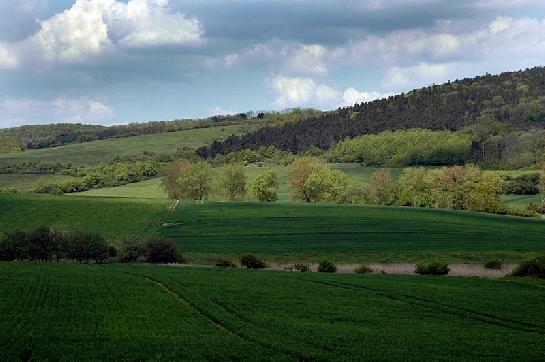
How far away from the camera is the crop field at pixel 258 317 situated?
23.7 metres

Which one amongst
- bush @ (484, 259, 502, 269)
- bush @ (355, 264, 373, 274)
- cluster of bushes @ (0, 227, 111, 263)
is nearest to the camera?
bush @ (355, 264, 373, 274)

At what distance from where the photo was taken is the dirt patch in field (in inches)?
2296

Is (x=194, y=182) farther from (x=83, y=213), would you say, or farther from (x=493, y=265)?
(x=493, y=265)

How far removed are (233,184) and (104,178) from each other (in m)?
44.3

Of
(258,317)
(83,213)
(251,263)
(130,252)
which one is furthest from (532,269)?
(83,213)

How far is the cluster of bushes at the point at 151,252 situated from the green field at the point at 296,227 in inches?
127

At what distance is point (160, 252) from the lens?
217 ft

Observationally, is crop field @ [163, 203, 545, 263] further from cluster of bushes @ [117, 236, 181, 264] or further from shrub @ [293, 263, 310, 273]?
shrub @ [293, 263, 310, 273]

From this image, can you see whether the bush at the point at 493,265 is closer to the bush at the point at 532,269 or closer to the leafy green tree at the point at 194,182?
the bush at the point at 532,269

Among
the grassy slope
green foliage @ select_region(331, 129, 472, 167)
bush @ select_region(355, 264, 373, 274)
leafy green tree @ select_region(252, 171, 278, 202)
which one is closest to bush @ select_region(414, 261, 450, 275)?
bush @ select_region(355, 264, 373, 274)

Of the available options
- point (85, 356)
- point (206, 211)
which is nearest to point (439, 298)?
point (85, 356)

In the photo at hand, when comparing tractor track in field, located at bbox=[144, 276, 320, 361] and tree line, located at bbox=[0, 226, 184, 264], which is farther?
tree line, located at bbox=[0, 226, 184, 264]

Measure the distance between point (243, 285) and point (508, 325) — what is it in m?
17.5

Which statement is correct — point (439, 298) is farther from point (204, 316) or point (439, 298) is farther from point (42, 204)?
point (42, 204)
